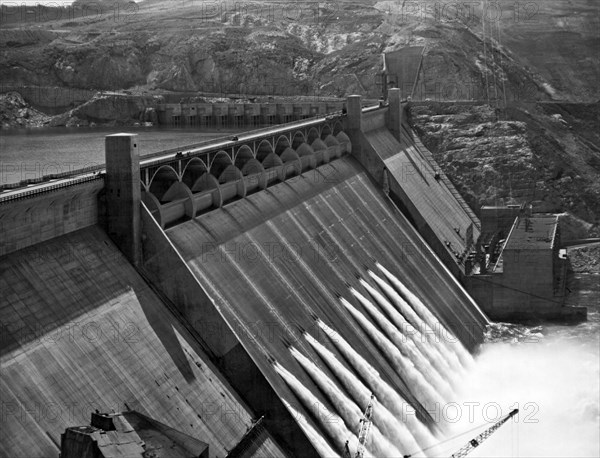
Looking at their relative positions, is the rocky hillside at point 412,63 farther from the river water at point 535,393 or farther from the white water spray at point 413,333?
the white water spray at point 413,333

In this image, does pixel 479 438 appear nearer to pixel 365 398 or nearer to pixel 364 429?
pixel 365 398

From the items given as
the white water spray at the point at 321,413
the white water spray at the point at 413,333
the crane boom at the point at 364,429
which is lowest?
the white water spray at the point at 413,333

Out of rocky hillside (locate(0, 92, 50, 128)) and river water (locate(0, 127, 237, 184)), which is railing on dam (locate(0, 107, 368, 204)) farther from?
rocky hillside (locate(0, 92, 50, 128))

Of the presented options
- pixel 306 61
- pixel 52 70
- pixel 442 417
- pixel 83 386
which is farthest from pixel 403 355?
pixel 306 61

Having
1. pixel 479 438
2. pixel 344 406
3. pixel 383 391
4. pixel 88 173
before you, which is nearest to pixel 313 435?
pixel 344 406

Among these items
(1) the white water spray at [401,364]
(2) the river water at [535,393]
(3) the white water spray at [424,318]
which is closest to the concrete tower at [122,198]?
(1) the white water spray at [401,364]

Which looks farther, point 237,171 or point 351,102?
point 351,102

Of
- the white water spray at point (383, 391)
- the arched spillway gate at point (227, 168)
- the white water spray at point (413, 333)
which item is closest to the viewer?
the arched spillway gate at point (227, 168)

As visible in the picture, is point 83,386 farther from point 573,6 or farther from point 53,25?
point 573,6

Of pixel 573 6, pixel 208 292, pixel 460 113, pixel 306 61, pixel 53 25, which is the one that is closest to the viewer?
pixel 208 292
